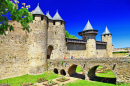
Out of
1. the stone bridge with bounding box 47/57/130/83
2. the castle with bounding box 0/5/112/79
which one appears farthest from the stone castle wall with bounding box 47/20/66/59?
the stone bridge with bounding box 47/57/130/83

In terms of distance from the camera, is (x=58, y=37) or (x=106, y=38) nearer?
(x=58, y=37)

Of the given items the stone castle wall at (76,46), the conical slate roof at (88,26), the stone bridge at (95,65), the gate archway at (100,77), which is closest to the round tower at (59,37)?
the stone castle wall at (76,46)

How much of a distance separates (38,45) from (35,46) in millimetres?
649

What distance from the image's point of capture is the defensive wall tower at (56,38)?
24.5m

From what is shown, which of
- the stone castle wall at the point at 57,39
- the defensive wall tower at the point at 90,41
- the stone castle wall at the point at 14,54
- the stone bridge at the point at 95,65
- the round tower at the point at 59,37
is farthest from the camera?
the defensive wall tower at the point at 90,41

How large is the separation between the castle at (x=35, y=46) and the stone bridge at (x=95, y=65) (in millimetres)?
3437

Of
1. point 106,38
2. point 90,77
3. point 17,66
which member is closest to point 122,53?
point 106,38

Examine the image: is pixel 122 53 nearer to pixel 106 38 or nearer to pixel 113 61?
pixel 106 38

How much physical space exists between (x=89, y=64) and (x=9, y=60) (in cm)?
1463

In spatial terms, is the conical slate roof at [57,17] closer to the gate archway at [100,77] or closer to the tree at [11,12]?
the gate archway at [100,77]

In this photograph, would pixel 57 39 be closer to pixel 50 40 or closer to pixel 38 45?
pixel 50 40

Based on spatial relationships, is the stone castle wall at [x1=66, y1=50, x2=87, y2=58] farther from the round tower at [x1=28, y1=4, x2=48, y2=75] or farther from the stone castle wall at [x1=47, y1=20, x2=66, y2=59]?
the round tower at [x1=28, y1=4, x2=48, y2=75]

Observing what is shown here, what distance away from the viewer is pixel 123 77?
14195 mm

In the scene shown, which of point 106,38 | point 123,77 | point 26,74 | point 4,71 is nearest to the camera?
point 123,77
